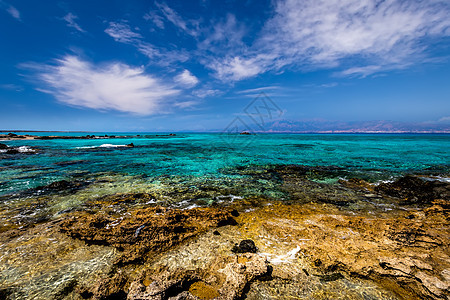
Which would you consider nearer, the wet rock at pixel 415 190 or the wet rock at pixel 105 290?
the wet rock at pixel 105 290

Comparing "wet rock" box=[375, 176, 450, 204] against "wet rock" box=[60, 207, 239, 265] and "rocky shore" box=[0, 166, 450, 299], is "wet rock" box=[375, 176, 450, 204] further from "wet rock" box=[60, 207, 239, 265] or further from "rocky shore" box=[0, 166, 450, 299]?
"wet rock" box=[60, 207, 239, 265]

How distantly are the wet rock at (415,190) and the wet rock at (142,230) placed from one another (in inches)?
411

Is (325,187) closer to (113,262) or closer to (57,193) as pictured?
(113,262)

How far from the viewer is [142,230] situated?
19.8ft

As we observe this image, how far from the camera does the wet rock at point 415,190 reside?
32.6 feet

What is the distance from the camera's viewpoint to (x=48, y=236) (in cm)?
603

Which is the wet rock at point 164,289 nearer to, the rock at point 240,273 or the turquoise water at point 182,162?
the rock at point 240,273

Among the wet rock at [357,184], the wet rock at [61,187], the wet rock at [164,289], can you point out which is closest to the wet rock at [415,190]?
the wet rock at [357,184]

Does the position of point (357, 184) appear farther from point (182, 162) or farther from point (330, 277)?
point (182, 162)

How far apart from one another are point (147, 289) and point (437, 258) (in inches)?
301

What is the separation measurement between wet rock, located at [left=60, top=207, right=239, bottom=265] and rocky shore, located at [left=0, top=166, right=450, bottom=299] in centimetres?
3

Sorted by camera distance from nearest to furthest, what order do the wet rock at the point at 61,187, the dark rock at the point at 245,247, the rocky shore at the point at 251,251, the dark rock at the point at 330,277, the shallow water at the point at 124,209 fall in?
the rocky shore at the point at 251,251 → the shallow water at the point at 124,209 → the dark rock at the point at 330,277 → the dark rock at the point at 245,247 → the wet rock at the point at 61,187

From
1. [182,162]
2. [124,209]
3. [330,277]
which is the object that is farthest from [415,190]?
[182,162]

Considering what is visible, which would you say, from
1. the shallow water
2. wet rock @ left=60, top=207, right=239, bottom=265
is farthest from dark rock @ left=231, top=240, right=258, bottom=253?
wet rock @ left=60, top=207, right=239, bottom=265
